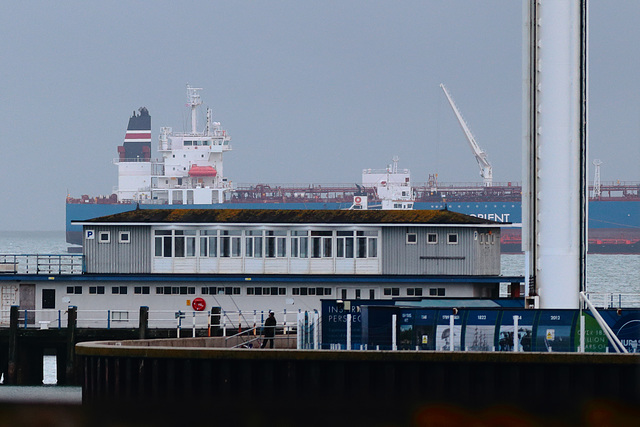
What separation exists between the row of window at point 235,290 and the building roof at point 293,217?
245cm

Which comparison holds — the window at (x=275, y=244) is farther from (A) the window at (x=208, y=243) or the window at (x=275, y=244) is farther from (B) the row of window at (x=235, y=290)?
(A) the window at (x=208, y=243)

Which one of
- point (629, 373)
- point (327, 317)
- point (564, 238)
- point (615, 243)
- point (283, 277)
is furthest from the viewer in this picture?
point (615, 243)

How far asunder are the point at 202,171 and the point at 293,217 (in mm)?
135059

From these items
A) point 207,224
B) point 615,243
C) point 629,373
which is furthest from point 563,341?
point 615,243

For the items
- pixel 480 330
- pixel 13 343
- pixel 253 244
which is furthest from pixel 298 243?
pixel 480 330

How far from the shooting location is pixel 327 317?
31469mm

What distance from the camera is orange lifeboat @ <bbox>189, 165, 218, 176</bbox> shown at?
17762 centimetres

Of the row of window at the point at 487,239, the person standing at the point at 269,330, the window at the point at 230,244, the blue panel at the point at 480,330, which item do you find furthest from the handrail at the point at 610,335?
the window at the point at 230,244

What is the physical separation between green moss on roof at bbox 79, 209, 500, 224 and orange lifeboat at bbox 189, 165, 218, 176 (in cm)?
13190

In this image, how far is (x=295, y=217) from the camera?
146ft

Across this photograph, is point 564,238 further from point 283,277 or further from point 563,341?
point 283,277

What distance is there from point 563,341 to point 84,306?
19311 mm

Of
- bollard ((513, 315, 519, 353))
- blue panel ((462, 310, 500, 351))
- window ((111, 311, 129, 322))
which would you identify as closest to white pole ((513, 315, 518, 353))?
bollard ((513, 315, 519, 353))

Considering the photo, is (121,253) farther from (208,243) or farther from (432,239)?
(432,239)
